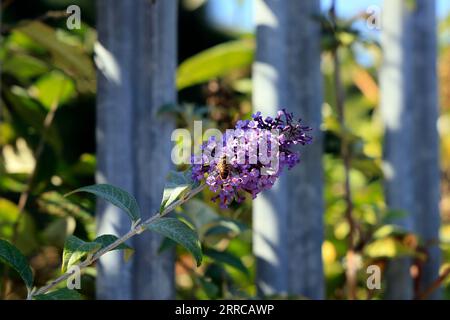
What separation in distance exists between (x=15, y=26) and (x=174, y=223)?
91 cm

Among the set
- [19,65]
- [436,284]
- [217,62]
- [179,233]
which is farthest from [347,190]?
[19,65]

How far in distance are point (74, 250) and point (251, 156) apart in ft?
0.87

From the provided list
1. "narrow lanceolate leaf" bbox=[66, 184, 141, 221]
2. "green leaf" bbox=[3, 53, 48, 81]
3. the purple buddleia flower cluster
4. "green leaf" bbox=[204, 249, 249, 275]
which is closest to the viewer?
the purple buddleia flower cluster

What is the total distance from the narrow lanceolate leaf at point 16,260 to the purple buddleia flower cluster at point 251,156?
0.29m

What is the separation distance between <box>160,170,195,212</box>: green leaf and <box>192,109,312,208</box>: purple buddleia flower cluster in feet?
0.22

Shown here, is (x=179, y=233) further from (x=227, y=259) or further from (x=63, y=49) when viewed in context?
(x=63, y=49)

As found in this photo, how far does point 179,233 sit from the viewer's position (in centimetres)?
107

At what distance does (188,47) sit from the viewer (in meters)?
4.31

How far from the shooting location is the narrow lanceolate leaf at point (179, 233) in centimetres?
107

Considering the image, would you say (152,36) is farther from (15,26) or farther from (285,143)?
(285,143)

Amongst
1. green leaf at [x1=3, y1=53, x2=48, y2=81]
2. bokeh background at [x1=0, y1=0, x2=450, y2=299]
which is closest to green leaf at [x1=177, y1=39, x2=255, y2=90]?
bokeh background at [x1=0, y1=0, x2=450, y2=299]

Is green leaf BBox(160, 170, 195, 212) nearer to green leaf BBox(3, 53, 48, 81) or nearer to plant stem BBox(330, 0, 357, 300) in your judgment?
plant stem BBox(330, 0, 357, 300)

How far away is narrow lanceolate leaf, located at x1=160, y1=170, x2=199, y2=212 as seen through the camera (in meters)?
1.06
